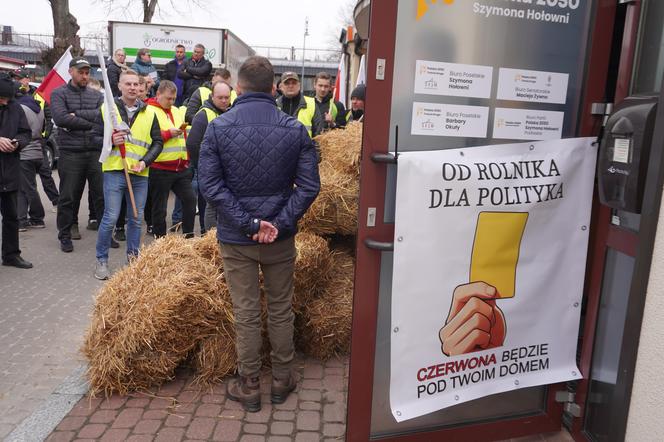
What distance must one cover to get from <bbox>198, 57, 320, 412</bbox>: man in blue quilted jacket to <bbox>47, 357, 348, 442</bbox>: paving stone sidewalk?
19 centimetres

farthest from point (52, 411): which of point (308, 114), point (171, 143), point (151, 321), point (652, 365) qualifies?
point (308, 114)

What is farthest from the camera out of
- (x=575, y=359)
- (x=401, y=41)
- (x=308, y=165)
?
(x=308, y=165)

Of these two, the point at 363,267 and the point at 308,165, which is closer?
the point at 363,267

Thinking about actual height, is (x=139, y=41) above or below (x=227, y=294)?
above

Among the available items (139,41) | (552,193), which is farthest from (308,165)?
(139,41)

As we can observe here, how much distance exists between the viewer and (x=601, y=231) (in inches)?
116

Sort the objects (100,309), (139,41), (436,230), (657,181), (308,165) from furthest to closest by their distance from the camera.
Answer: (139,41) < (100,309) < (308,165) < (436,230) < (657,181)

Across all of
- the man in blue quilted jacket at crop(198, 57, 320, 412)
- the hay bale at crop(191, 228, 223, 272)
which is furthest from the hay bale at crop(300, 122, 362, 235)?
the man in blue quilted jacket at crop(198, 57, 320, 412)

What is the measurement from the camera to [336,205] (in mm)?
4566

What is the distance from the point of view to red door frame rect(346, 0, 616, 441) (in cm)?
250

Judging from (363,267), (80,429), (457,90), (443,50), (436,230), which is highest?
(443,50)

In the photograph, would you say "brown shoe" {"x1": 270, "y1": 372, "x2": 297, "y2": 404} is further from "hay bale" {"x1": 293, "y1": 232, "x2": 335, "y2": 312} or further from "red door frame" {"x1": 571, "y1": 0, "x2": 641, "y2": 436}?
"red door frame" {"x1": 571, "y1": 0, "x2": 641, "y2": 436}

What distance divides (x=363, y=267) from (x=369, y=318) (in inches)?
10.5

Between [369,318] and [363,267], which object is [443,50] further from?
[369,318]
